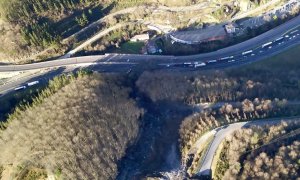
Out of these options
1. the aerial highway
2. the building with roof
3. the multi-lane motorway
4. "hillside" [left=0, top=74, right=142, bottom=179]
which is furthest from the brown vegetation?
the building with roof

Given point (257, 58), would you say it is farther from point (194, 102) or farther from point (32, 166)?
point (32, 166)

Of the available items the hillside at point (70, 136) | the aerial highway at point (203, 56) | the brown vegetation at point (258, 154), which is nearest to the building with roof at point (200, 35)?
the aerial highway at point (203, 56)

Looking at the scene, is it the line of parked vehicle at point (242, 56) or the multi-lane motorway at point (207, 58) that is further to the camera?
the line of parked vehicle at point (242, 56)

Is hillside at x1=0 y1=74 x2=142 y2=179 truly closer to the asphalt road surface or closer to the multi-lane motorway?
the asphalt road surface

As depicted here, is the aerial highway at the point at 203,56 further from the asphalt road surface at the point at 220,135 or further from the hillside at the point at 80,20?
the asphalt road surface at the point at 220,135

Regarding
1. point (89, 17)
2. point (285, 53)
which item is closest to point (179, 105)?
point (285, 53)

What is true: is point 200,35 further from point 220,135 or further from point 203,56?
point 220,135

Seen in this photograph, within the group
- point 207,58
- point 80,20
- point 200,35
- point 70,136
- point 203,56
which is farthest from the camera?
point 80,20

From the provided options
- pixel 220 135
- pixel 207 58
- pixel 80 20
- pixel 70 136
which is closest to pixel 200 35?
pixel 207 58
